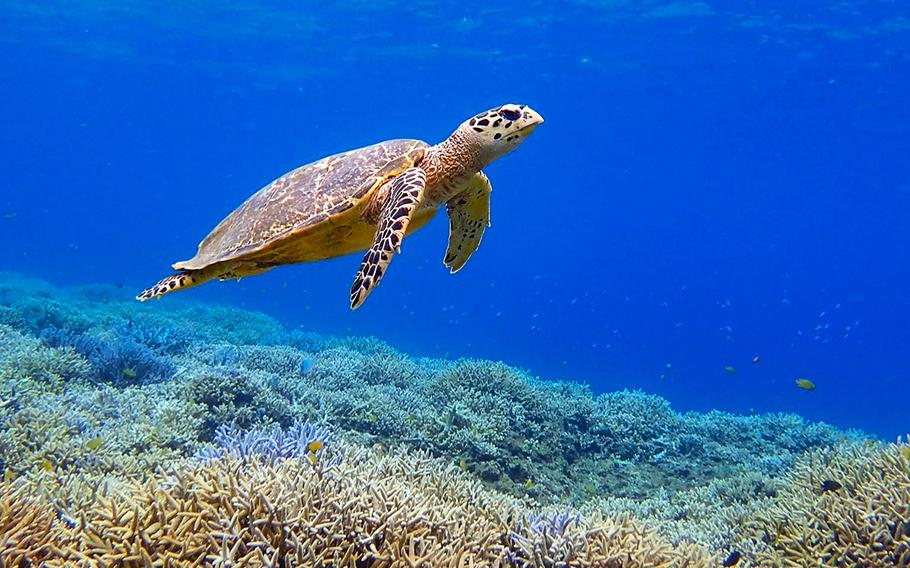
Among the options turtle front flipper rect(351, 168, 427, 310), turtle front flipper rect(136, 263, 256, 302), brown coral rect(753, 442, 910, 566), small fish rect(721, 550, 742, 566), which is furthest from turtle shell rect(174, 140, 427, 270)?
brown coral rect(753, 442, 910, 566)

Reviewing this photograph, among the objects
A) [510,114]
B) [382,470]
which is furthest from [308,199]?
[382,470]

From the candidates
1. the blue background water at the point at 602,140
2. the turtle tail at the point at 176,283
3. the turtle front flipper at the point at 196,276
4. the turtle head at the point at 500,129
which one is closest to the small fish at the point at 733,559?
the turtle head at the point at 500,129

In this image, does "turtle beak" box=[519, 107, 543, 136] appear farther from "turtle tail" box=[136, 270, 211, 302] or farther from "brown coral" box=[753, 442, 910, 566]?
"brown coral" box=[753, 442, 910, 566]

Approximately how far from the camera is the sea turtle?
5.14m

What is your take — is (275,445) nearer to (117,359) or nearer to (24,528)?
(24,528)

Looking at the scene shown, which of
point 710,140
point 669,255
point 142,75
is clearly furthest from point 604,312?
point 142,75

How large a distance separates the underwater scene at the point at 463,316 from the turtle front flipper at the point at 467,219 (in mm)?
47

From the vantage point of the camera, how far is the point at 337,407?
23.1 ft

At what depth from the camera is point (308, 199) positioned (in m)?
5.34

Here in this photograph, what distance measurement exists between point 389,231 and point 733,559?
12.6ft

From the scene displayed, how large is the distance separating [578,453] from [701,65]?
33.4m

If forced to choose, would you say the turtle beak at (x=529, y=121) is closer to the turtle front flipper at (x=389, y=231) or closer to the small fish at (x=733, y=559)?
the turtle front flipper at (x=389, y=231)

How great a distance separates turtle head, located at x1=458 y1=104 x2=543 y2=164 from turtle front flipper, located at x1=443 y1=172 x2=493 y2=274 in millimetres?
760

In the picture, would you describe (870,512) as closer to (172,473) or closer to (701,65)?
(172,473)
